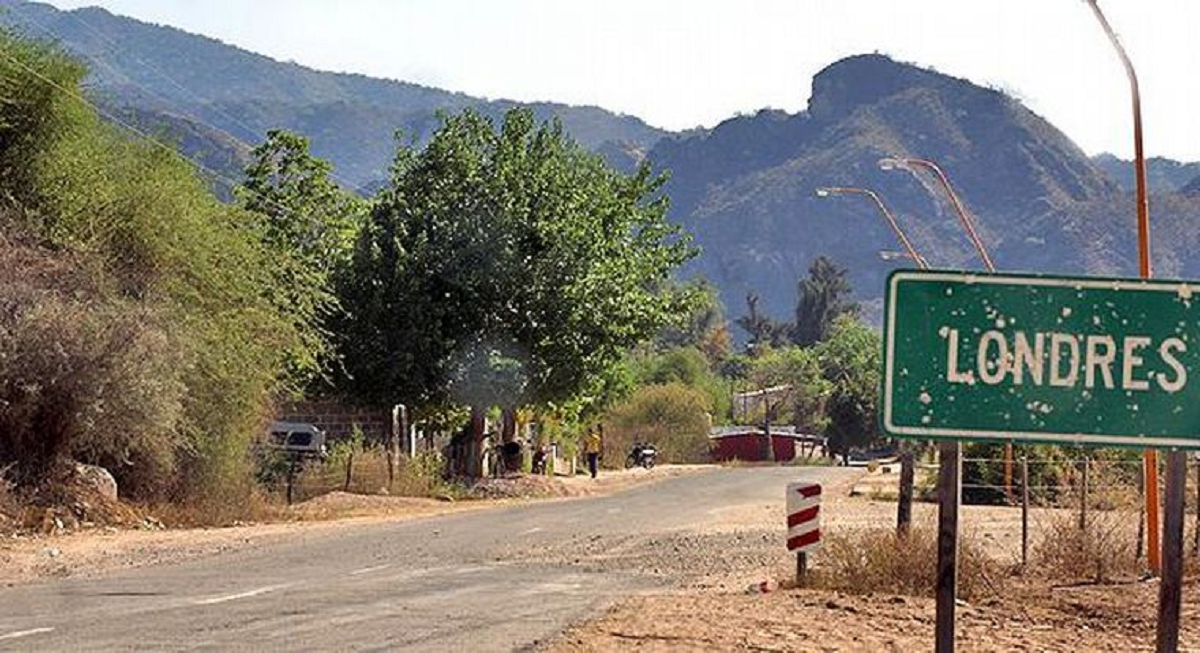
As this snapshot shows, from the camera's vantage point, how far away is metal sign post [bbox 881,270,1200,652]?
713 cm

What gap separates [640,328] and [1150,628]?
3514 centimetres

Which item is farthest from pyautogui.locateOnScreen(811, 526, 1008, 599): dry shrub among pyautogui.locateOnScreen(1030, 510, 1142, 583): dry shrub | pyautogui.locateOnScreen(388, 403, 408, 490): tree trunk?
pyautogui.locateOnScreen(388, 403, 408, 490): tree trunk

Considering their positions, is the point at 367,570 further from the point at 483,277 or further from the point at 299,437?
the point at 299,437

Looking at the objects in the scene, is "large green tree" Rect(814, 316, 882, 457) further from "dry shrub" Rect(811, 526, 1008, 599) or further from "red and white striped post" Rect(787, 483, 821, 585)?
"dry shrub" Rect(811, 526, 1008, 599)

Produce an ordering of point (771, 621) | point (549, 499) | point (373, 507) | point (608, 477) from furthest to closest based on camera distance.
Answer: point (608, 477)
point (549, 499)
point (373, 507)
point (771, 621)

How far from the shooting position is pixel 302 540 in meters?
27.3

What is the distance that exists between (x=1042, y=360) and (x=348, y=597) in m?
11.2

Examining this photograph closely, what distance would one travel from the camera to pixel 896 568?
17.3 meters

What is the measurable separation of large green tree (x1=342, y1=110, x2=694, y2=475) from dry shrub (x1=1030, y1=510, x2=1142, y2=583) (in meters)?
27.0

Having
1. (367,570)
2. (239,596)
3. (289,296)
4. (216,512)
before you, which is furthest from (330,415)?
(239,596)

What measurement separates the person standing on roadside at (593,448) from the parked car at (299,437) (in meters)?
21.4

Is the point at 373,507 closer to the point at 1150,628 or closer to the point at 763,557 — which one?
the point at 763,557

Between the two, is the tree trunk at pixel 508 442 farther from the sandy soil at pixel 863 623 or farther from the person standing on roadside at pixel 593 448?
the sandy soil at pixel 863 623

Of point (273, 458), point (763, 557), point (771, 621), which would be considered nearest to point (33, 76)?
point (273, 458)
